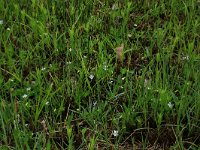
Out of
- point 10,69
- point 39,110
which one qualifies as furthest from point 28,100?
point 10,69

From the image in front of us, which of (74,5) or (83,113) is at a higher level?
(74,5)

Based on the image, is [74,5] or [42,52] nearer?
[42,52]

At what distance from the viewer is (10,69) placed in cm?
262

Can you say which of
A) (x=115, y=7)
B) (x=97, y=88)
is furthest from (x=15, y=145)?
(x=115, y=7)

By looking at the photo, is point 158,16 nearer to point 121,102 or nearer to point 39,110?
point 121,102

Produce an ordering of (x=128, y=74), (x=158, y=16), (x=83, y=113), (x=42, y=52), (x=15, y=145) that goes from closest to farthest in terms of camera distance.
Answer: (x=15, y=145) < (x=83, y=113) < (x=128, y=74) < (x=42, y=52) < (x=158, y=16)

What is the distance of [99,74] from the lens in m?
2.55

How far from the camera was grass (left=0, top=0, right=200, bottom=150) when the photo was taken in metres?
2.25

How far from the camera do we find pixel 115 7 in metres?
3.21

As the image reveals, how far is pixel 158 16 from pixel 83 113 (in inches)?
44.5

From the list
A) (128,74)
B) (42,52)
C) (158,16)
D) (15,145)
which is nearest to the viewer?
(15,145)

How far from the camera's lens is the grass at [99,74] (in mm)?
2250

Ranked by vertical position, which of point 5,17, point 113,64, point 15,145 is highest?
point 5,17

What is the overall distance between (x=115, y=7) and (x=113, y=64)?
2.06ft
